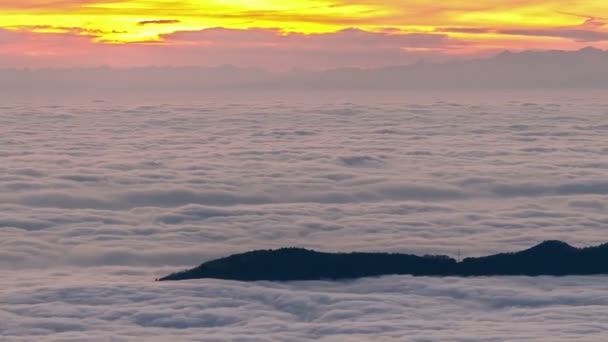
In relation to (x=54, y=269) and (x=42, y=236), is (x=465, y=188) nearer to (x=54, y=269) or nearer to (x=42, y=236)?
(x=42, y=236)

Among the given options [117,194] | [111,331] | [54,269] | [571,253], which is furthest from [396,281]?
[117,194]

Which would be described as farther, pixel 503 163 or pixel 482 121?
pixel 482 121

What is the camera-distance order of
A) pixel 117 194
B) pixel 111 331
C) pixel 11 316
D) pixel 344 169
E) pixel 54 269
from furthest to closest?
pixel 344 169
pixel 117 194
pixel 54 269
pixel 11 316
pixel 111 331

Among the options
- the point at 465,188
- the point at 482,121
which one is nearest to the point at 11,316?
the point at 465,188

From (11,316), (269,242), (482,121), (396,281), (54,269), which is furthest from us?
(482,121)

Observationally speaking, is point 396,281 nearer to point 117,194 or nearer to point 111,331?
point 111,331

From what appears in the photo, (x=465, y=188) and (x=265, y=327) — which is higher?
(x=465, y=188)

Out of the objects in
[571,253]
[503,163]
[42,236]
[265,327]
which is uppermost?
[503,163]
